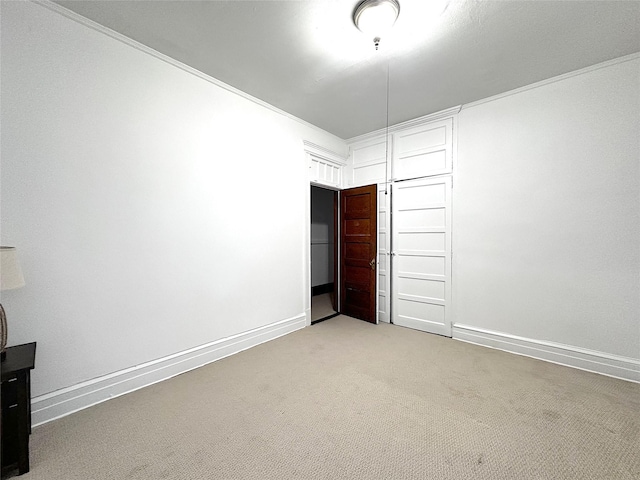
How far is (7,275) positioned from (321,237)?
5.27 meters

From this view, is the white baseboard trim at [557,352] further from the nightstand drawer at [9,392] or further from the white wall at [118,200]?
the nightstand drawer at [9,392]

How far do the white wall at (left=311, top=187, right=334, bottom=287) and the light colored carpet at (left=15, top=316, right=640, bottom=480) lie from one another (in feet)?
11.9

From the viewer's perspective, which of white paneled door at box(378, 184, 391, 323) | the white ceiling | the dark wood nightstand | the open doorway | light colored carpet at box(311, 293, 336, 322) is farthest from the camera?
the open doorway

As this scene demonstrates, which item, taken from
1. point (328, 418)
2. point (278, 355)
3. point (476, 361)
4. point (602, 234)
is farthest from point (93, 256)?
point (602, 234)

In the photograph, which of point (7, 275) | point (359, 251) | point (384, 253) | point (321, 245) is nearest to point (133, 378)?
point (7, 275)

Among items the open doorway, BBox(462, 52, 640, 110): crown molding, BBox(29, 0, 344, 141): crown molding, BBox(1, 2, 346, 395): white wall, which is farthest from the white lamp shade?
the open doorway

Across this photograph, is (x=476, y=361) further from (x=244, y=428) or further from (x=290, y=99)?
(x=290, y=99)

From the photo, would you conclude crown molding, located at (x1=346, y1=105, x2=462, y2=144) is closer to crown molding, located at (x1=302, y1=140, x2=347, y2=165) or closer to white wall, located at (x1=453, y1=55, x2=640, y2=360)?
white wall, located at (x1=453, y1=55, x2=640, y2=360)

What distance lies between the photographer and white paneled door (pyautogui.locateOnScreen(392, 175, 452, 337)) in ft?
11.6

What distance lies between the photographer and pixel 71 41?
1.97 meters

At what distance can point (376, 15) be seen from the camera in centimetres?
190

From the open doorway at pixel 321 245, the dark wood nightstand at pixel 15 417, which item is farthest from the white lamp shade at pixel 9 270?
the open doorway at pixel 321 245

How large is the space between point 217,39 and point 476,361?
3969mm

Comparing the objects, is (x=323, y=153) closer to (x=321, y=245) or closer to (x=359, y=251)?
(x=359, y=251)
